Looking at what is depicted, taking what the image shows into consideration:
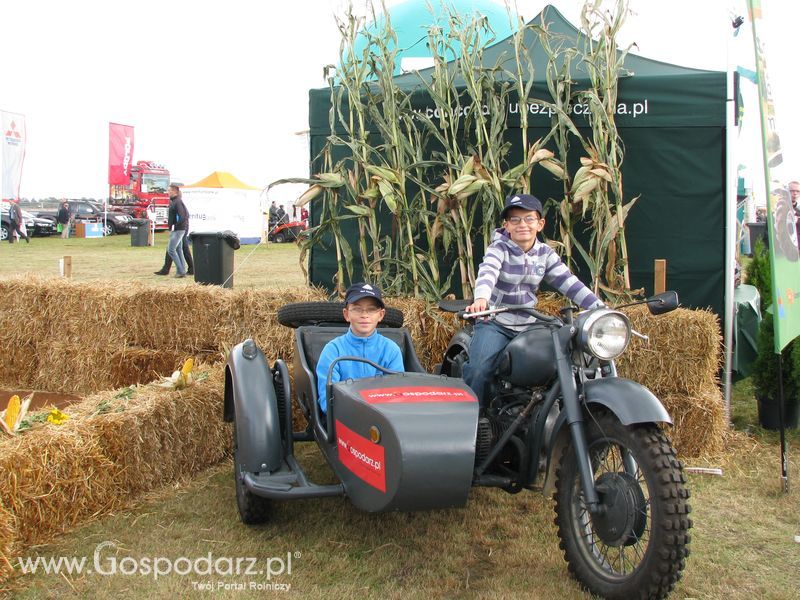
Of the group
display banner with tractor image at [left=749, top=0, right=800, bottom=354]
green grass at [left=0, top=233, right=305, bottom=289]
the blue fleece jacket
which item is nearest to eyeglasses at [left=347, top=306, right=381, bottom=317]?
the blue fleece jacket

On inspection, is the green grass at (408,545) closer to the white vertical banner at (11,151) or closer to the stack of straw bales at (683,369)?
the stack of straw bales at (683,369)

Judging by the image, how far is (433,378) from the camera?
9.89ft

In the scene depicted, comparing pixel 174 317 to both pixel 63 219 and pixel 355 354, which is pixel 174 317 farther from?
pixel 63 219

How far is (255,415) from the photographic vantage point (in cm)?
340

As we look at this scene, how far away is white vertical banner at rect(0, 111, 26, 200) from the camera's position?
18734mm

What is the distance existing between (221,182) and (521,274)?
20068mm

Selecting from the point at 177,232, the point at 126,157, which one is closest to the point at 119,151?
the point at 126,157

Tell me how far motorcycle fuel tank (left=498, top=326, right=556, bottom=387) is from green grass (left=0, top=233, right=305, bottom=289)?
6.31 m

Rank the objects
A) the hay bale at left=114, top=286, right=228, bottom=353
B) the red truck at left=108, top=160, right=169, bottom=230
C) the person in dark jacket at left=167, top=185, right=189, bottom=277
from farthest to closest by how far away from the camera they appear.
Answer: the red truck at left=108, top=160, right=169, bottom=230
the person in dark jacket at left=167, top=185, right=189, bottom=277
the hay bale at left=114, top=286, right=228, bottom=353

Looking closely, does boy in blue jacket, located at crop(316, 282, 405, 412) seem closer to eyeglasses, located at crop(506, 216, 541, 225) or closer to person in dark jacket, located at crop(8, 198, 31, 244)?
eyeglasses, located at crop(506, 216, 541, 225)

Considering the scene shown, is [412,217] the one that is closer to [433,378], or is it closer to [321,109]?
[321,109]

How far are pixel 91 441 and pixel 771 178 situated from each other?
359 centimetres

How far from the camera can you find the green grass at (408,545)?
2889mm

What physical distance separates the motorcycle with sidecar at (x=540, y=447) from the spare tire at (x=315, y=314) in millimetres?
746
